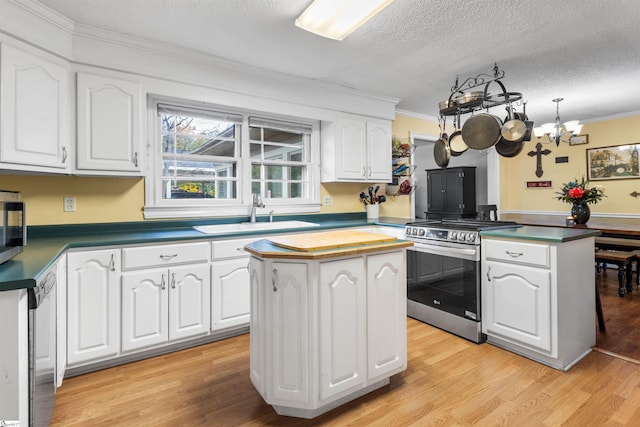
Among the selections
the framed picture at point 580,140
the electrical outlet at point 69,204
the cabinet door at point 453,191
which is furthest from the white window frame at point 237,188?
the framed picture at point 580,140

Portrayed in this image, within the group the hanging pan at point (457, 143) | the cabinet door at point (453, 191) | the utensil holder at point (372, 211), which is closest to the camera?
the hanging pan at point (457, 143)

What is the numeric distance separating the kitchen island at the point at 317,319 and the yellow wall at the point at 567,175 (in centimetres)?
509

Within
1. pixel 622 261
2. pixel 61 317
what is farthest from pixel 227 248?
pixel 622 261

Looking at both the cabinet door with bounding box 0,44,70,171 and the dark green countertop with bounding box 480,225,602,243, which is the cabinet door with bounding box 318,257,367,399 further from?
the cabinet door with bounding box 0,44,70,171

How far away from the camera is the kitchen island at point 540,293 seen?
217 centimetres

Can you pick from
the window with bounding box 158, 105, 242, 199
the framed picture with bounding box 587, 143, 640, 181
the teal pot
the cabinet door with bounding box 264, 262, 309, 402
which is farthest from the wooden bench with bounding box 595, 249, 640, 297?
the window with bounding box 158, 105, 242, 199

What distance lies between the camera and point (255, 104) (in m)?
3.09

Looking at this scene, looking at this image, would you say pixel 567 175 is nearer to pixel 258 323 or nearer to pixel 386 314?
pixel 386 314

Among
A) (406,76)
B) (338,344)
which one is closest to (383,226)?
(406,76)

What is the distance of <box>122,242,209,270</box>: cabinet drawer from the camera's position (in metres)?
2.25

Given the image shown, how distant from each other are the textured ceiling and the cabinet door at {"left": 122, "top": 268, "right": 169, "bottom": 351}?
1690 mm

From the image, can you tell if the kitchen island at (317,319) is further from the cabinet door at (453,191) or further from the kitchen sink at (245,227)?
the cabinet door at (453,191)

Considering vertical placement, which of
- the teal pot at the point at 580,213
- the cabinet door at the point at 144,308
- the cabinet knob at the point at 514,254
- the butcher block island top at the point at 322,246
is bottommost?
the cabinet door at the point at 144,308

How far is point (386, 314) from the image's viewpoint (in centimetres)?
187
